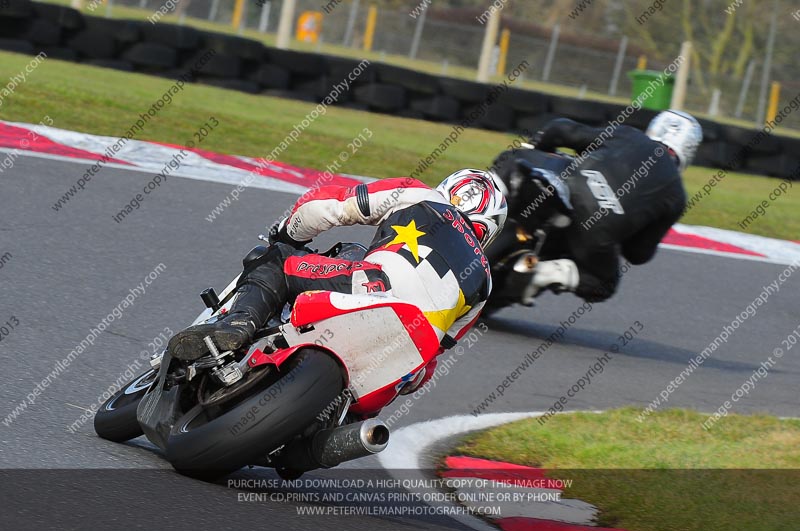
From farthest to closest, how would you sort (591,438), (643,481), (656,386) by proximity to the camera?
(656,386)
(591,438)
(643,481)

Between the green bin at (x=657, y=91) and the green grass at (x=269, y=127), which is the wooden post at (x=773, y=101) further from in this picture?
the green grass at (x=269, y=127)

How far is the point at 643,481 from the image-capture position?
16.4 ft

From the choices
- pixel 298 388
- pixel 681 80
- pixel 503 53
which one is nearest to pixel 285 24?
A: pixel 681 80

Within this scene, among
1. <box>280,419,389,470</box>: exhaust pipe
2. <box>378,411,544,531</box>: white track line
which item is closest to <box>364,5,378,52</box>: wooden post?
<box>378,411,544,531</box>: white track line

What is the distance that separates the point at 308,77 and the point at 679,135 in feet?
30.4

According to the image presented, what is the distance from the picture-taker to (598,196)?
706 centimetres

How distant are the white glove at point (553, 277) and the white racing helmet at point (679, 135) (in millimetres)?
1031

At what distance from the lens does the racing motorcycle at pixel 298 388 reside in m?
3.65

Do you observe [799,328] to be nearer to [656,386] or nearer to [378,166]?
[656,386]

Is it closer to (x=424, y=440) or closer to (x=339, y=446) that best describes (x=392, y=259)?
(x=339, y=446)

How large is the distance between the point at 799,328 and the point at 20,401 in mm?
6114

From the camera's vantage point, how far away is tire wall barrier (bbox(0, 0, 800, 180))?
50.1ft

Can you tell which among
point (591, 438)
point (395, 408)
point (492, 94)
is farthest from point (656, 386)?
point (492, 94)

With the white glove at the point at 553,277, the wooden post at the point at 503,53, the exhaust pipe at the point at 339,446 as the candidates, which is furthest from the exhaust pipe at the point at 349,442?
the wooden post at the point at 503,53
